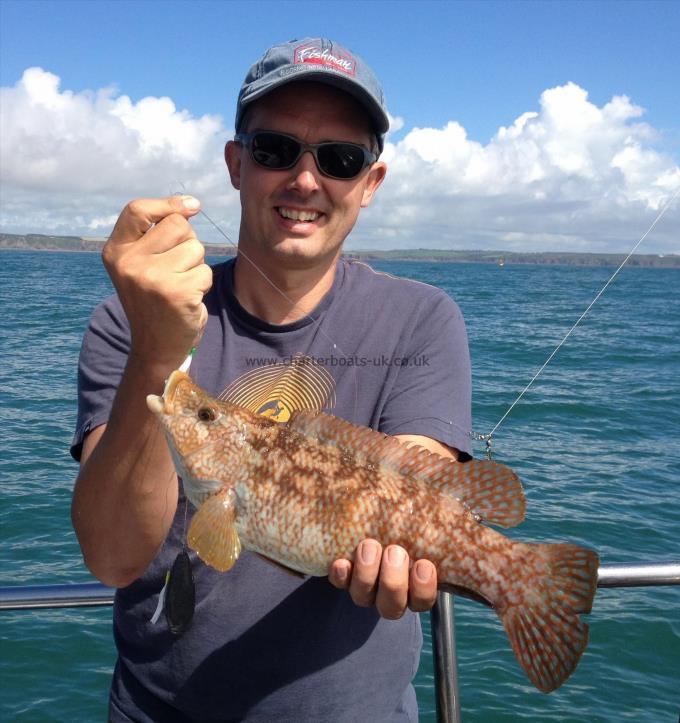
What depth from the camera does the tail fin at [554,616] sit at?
2.79 m

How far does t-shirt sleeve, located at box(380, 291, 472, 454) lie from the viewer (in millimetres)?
3258

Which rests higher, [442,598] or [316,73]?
[316,73]

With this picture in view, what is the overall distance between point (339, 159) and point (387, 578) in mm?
1916

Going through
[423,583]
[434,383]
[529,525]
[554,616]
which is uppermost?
[434,383]

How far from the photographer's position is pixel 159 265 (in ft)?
8.06

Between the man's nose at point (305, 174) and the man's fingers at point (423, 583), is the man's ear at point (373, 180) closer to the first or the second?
the man's nose at point (305, 174)

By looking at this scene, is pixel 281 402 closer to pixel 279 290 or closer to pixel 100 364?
pixel 279 290

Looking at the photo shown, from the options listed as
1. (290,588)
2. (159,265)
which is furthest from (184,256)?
(290,588)

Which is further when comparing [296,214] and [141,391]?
[296,214]

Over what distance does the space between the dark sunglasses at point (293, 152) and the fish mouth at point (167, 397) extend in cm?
118

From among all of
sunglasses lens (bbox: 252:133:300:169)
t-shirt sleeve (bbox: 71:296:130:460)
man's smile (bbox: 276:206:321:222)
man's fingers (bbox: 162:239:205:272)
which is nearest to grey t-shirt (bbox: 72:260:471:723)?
t-shirt sleeve (bbox: 71:296:130:460)

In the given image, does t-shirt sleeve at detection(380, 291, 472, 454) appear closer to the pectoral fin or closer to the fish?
the fish

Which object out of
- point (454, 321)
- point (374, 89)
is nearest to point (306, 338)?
point (454, 321)

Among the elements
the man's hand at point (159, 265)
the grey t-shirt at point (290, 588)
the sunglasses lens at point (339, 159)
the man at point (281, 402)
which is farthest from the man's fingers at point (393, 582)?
the sunglasses lens at point (339, 159)
